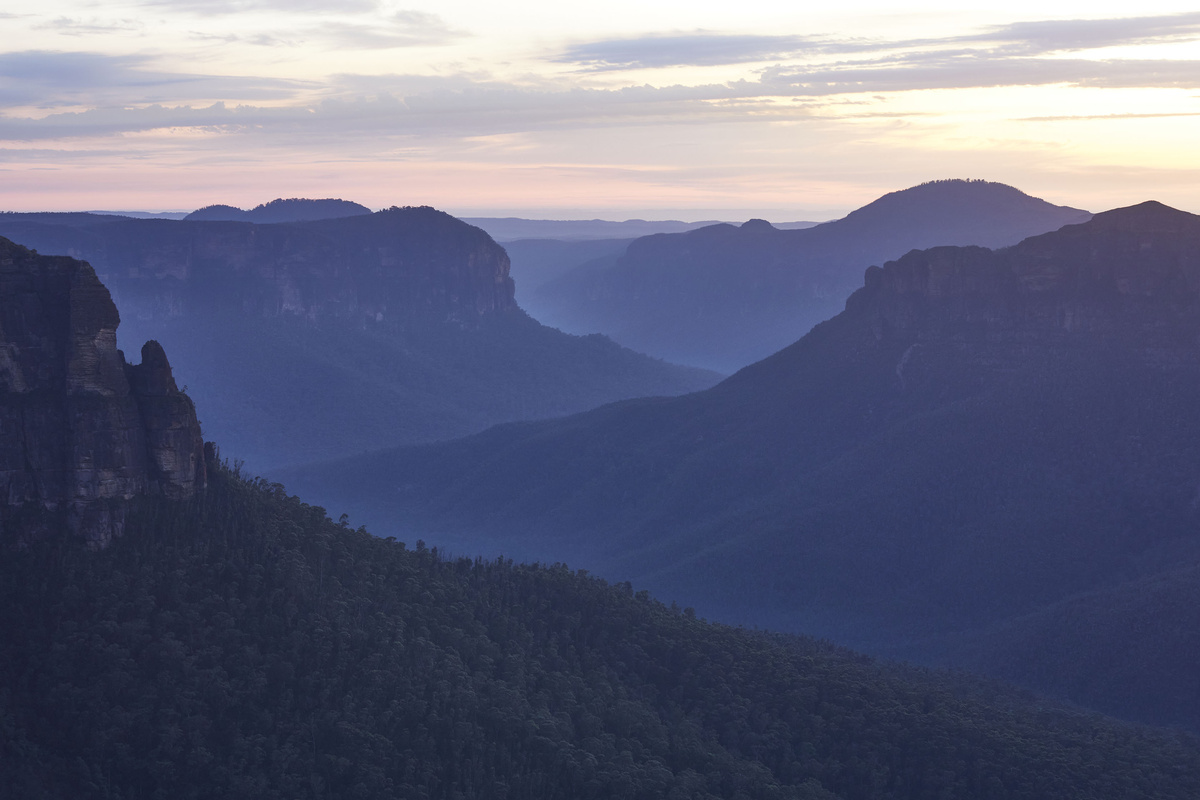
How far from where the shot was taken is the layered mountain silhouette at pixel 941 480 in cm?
11569

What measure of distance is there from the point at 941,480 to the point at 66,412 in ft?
323

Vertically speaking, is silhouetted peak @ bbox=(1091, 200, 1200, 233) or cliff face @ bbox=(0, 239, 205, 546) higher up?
silhouetted peak @ bbox=(1091, 200, 1200, 233)

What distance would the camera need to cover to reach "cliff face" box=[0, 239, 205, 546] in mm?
61219

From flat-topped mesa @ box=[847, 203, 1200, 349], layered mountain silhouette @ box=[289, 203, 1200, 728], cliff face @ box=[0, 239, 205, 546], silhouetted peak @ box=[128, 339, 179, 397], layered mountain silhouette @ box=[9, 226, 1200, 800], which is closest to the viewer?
layered mountain silhouette @ box=[9, 226, 1200, 800]

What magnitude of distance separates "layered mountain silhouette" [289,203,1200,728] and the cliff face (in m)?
73.9

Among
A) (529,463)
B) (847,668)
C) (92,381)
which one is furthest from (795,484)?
(92,381)

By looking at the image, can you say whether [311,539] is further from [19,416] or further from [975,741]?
[975,741]

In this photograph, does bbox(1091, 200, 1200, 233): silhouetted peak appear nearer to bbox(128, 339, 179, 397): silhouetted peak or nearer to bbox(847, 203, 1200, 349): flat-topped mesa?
bbox(847, 203, 1200, 349): flat-topped mesa

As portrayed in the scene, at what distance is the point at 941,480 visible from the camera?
137m

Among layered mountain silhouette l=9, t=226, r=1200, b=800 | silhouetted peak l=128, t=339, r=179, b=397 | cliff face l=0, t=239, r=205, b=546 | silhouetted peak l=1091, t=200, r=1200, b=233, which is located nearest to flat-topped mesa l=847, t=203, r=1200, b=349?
silhouetted peak l=1091, t=200, r=1200, b=233

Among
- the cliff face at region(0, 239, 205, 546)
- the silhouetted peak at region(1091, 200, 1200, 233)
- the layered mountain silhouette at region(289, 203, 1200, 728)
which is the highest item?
the silhouetted peak at region(1091, 200, 1200, 233)

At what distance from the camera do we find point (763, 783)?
64.3 m

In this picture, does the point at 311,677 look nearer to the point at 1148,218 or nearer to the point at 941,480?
the point at 941,480

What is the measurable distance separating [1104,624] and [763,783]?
5227 cm
